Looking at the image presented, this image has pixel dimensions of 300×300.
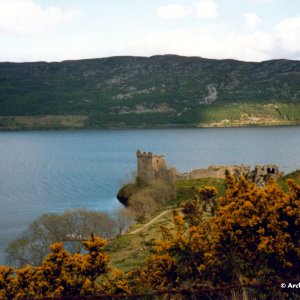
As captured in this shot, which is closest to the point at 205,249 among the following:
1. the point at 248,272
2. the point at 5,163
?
the point at 248,272

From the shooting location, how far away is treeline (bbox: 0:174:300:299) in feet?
69.3

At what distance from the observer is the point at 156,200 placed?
74.1 m

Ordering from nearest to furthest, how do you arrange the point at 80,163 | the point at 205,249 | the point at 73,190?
the point at 205,249 < the point at 73,190 < the point at 80,163

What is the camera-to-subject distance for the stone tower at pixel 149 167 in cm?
8312

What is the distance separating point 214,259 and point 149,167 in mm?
62118

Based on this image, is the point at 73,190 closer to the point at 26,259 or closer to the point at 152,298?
the point at 26,259

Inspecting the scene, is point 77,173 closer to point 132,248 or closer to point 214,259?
point 132,248

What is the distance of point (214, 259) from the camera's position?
21906 mm

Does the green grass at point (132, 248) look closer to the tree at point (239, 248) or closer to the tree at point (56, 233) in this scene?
the tree at point (56, 233)

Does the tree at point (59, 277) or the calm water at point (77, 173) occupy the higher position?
the tree at point (59, 277)

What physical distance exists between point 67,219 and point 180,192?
942 inches

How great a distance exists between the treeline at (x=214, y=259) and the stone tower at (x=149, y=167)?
58.0 metres

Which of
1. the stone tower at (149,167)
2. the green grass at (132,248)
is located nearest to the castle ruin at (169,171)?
the stone tower at (149,167)

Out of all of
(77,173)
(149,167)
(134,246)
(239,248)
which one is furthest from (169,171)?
(239,248)
